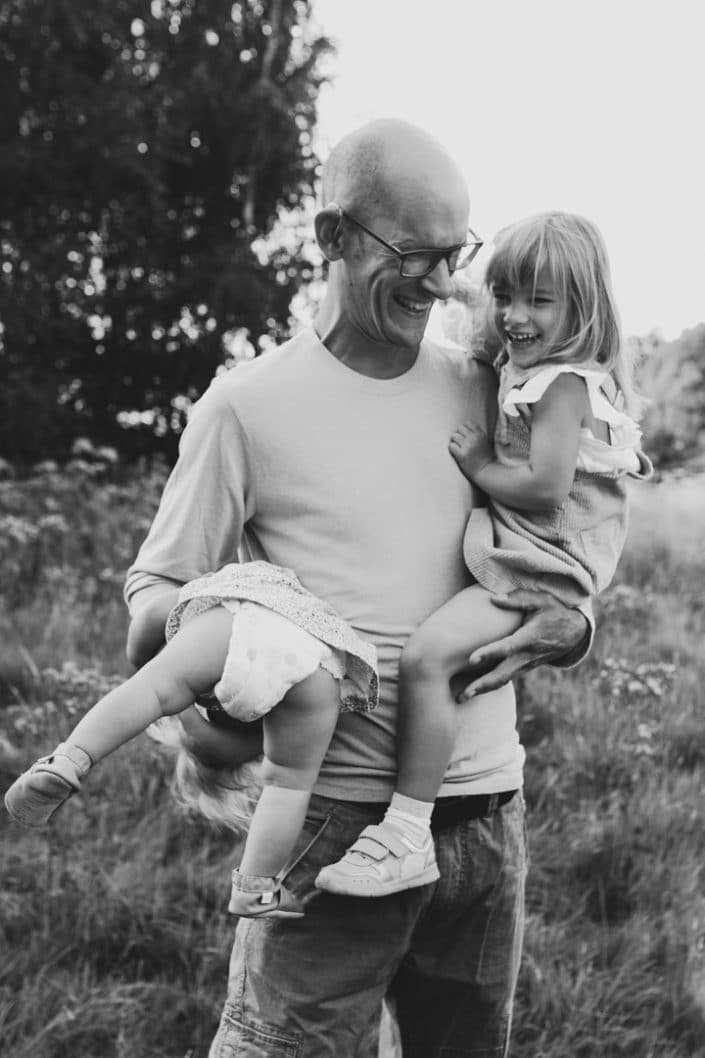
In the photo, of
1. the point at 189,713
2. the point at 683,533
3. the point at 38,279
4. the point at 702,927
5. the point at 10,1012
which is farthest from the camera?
the point at 38,279

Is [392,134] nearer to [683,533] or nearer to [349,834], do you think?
[349,834]

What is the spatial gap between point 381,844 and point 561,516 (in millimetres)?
660

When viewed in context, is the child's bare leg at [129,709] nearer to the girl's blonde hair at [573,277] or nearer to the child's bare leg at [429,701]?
the child's bare leg at [429,701]

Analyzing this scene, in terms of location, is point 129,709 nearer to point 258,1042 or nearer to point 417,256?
point 258,1042

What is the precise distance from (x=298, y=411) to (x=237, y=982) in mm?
954

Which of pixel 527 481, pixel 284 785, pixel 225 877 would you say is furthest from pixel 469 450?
pixel 225 877

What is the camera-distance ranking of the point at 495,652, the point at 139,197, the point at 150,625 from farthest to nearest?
the point at 139,197
the point at 495,652
the point at 150,625

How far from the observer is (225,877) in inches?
115

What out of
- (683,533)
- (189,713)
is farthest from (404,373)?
(683,533)

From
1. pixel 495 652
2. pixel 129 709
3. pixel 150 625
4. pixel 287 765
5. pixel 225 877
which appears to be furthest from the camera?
pixel 225 877

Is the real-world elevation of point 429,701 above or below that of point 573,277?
below

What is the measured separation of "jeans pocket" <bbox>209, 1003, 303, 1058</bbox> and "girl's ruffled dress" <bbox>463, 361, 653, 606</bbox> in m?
0.80

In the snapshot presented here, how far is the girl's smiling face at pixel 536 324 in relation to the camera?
187 cm

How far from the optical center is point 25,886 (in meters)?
2.88
